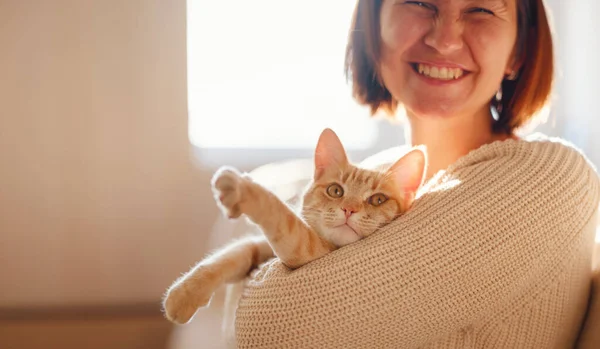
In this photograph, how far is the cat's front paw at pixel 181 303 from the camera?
786 millimetres

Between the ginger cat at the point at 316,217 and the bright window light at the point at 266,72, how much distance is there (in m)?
1.01

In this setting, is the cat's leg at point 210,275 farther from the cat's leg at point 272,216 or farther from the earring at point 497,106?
the earring at point 497,106

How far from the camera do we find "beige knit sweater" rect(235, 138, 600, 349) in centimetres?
74

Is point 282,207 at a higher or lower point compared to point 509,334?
higher

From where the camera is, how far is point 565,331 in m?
0.89

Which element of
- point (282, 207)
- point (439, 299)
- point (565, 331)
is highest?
point (282, 207)

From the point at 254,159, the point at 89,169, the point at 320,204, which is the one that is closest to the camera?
the point at 320,204

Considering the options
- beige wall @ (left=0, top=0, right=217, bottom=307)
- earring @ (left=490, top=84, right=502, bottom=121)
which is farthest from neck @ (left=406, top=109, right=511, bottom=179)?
beige wall @ (left=0, top=0, right=217, bottom=307)

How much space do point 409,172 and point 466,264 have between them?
0.21 metres

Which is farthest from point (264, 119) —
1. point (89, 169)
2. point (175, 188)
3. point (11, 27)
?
point (11, 27)

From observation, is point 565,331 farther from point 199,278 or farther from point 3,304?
point 3,304

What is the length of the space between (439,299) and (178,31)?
4.65 feet

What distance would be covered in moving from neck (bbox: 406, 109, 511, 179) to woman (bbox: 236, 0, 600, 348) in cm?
12

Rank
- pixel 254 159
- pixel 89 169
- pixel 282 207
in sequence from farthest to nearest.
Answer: pixel 254 159
pixel 89 169
pixel 282 207
